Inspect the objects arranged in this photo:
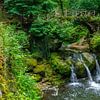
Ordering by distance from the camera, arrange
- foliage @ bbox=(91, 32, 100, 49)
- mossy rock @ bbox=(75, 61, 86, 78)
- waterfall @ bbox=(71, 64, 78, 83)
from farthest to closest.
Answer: foliage @ bbox=(91, 32, 100, 49), mossy rock @ bbox=(75, 61, 86, 78), waterfall @ bbox=(71, 64, 78, 83)

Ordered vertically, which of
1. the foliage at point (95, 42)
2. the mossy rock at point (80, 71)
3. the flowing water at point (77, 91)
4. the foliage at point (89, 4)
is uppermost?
the foliage at point (89, 4)

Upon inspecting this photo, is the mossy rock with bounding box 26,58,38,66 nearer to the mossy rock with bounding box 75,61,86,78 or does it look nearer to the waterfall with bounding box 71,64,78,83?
the waterfall with bounding box 71,64,78,83

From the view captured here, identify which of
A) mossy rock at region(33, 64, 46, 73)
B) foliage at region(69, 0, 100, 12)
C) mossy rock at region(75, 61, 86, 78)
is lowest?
mossy rock at region(75, 61, 86, 78)

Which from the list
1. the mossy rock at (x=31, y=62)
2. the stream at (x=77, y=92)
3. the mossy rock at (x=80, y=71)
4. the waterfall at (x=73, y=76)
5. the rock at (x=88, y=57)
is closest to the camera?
the stream at (x=77, y=92)

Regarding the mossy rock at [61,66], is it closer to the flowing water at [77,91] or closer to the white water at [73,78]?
the white water at [73,78]

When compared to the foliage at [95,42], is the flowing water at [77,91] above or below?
below

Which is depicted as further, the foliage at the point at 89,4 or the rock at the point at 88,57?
the foliage at the point at 89,4

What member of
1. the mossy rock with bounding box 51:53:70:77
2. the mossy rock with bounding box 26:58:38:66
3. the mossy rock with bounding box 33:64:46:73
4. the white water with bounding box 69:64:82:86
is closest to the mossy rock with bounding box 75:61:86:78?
the white water with bounding box 69:64:82:86

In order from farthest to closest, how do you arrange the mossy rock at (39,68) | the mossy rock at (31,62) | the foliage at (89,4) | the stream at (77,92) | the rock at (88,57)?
1. the foliage at (89,4)
2. the rock at (88,57)
3. the mossy rock at (31,62)
4. the mossy rock at (39,68)
5. the stream at (77,92)

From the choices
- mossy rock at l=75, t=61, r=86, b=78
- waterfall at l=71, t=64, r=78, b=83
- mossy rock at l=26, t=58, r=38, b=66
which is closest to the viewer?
mossy rock at l=26, t=58, r=38, b=66

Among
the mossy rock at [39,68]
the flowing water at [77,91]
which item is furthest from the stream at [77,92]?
the mossy rock at [39,68]

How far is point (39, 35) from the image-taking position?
72.9 feet

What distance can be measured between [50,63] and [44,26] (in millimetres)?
2825

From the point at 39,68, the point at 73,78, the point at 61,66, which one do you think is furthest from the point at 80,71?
the point at 39,68
